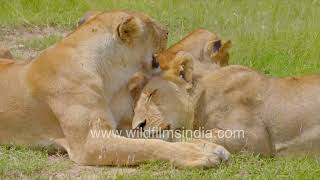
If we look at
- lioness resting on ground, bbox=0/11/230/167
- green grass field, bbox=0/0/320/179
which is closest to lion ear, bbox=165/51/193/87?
lioness resting on ground, bbox=0/11/230/167

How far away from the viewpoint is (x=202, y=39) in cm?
506

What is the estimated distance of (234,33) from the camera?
765 cm

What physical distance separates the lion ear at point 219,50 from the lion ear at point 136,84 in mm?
495

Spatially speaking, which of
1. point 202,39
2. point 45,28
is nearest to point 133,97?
point 202,39

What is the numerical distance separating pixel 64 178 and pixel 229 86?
1.16m

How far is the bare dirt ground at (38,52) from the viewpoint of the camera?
4195mm

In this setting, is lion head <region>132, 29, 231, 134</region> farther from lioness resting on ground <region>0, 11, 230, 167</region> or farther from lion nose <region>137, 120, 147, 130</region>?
lioness resting on ground <region>0, 11, 230, 167</region>

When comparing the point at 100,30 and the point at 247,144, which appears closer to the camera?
the point at 247,144

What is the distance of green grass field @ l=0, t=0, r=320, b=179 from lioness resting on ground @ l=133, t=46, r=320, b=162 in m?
0.13

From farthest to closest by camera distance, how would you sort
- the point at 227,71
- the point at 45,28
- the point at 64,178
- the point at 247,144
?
the point at 45,28, the point at 227,71, the point at 247,144, the point at 64,178

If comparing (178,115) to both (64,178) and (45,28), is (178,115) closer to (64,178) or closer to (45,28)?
(64,178)

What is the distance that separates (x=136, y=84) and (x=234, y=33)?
10.0 feet

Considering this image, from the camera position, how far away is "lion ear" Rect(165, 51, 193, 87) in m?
4.70

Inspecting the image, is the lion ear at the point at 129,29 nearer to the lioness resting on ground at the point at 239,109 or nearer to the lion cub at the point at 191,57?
the lion cub at the point at 191,57
